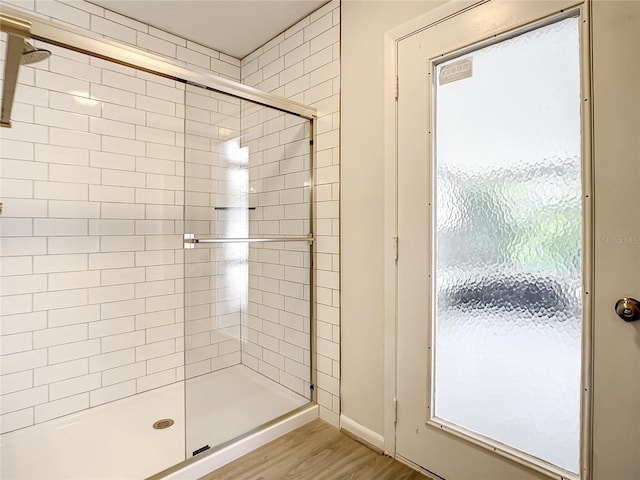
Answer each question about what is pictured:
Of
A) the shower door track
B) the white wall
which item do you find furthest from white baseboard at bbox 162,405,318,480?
the shower door track

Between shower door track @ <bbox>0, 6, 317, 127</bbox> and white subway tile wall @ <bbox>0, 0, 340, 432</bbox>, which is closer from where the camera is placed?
shower door track @ <bbox>0, 6, 317, 127</bbox>

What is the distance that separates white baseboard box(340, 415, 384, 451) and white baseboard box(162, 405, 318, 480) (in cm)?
21

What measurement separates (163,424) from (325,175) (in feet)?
5.52

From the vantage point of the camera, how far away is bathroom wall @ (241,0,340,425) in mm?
1961

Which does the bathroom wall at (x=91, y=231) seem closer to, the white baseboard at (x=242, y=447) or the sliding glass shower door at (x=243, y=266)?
the sliding glass shower door at (x=243, y=266)

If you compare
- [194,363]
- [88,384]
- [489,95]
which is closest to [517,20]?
[489,95]

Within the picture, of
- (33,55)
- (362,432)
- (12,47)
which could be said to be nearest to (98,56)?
(33,55)

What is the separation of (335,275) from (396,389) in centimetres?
66

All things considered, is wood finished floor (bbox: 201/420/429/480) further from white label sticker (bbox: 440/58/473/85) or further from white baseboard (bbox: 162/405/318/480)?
white label sticker (bbox: 440/58/473/85)

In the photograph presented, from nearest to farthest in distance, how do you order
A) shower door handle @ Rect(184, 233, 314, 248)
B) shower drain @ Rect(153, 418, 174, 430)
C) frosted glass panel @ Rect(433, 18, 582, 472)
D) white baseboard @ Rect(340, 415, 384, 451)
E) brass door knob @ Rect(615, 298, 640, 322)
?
brass door knob @ Rect(615, 298, 640, 322)
frosted glass panel @ Rect(433, 18, 582, 472)
shower door handle @ Rect(184, 233, 314, 248)
white baseboard @ Rect(340, 415, 384, 451)
shower drain @ Rect(153, 418, 174, 430)

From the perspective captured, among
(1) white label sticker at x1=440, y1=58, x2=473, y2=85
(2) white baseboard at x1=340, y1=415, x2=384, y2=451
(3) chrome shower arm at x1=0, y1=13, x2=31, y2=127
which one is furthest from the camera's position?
(2) white baseboard at x1=340, y1=415, x2=384, y2=451

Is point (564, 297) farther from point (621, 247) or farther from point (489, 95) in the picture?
point (489, 95)

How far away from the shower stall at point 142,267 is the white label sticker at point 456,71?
0.79m

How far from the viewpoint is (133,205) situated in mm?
2174
